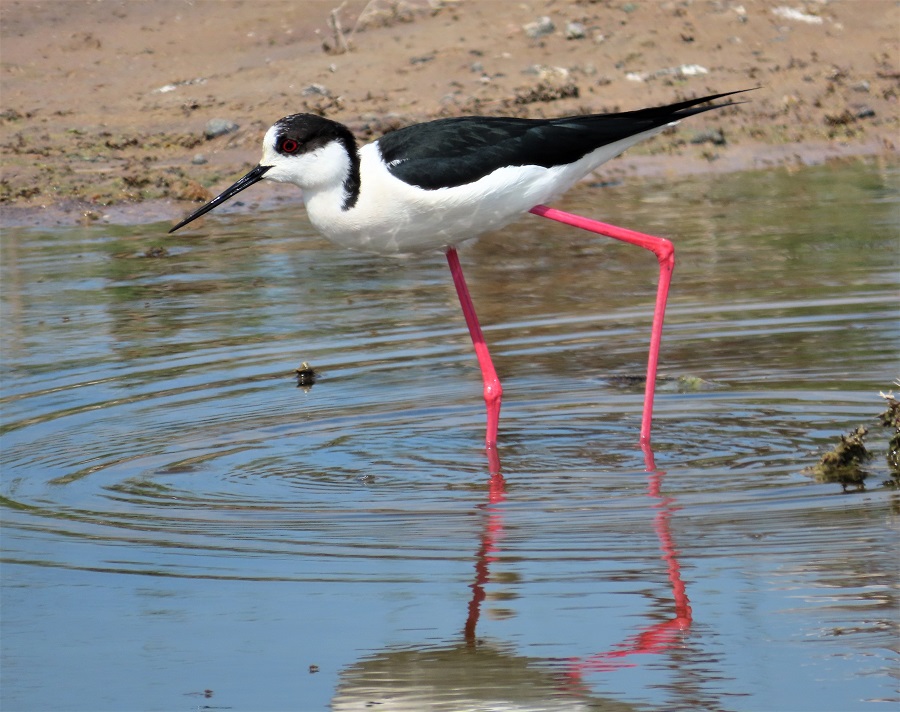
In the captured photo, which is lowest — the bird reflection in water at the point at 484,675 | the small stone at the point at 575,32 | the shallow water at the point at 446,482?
the shallow water at the point at 446,482

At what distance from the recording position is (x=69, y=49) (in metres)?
14.2

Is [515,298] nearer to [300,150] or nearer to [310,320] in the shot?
[310,320]

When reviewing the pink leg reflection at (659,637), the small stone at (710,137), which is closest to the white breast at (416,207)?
the pink leg reflection at (659,637)

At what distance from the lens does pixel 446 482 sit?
16.2ft

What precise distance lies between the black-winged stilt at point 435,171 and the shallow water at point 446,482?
0.56 metres

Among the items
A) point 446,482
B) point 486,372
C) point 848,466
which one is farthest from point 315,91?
point 848,466

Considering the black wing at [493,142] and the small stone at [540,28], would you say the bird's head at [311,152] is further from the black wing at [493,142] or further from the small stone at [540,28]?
the small stone at [540,28]

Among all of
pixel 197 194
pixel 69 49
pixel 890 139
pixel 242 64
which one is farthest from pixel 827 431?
pixel 69 49

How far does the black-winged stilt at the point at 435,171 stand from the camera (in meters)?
5.27

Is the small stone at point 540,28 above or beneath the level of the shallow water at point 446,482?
above

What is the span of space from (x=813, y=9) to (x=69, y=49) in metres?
6.63

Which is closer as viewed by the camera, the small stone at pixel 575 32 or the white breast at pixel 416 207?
the white breast at pixel 416 207

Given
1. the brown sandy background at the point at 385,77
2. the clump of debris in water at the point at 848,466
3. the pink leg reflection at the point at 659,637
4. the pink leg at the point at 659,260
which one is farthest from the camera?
the brown sandy background at the point at 385,77

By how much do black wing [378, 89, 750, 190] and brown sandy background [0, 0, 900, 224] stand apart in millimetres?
5350
